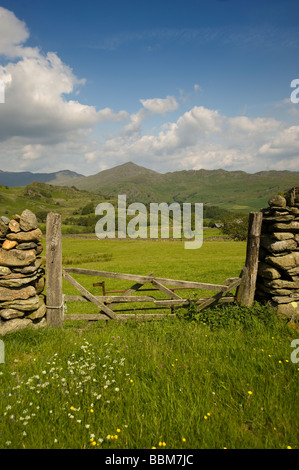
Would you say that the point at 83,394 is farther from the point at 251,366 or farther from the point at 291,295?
the point at 291,295

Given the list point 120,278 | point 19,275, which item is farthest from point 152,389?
point 19,275

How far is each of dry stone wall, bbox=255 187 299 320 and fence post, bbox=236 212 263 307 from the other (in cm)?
37

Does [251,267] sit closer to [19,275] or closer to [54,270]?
[54,270]

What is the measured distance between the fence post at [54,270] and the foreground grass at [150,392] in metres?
1.01

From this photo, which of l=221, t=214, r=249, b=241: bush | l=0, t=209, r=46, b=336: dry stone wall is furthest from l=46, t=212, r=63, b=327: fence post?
l=221, t=214, r=249, b=241: bush

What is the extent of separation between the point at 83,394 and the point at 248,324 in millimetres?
4997

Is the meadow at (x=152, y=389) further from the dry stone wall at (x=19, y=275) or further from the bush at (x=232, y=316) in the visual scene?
the dry stone wall at (x=19, y=275)

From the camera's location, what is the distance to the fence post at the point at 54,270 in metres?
7.17

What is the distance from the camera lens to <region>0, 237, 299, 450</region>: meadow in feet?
11.2

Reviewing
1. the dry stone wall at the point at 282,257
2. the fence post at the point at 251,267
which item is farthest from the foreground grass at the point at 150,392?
the fence post at the point at 251,267

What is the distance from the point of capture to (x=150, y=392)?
14.0 ft

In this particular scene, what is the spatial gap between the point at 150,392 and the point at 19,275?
465 centimetres

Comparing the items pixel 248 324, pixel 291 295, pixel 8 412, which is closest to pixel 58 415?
pixel 8 412

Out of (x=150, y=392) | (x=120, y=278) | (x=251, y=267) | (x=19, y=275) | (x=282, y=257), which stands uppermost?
(x=282, y=257)
